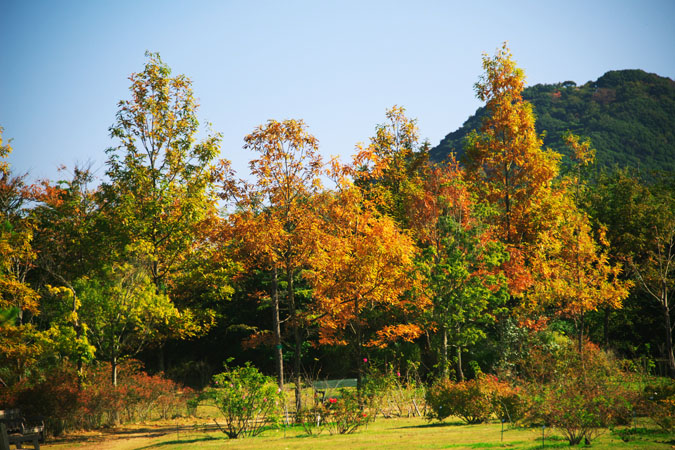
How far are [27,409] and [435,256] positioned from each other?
12.8 meters

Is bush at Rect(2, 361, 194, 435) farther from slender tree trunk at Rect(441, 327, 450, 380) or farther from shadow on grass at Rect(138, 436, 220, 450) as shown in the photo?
slender tree trunk at Rect(441, 327, 450, 380)

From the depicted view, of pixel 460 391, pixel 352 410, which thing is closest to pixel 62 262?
pixel 352 410

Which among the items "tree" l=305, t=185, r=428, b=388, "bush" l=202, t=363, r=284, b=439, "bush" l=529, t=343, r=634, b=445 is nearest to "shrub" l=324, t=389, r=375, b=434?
"bush" l=202, t=363, r=284, b=439

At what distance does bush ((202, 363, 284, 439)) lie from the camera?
38.1ft

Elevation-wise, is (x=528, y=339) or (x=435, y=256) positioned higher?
(x=435, y=256)

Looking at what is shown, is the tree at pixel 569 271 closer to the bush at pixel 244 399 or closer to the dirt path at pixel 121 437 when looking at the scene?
the bush at pixel 244 399

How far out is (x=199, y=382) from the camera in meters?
26.8

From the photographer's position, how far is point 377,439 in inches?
398

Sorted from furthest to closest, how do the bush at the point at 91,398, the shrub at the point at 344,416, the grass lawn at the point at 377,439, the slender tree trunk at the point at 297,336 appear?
the slender tree trunk at the point at 297,336 → the bush at the point at 91,398 → the shrub at the point at 344,416 → the grass lawn at the point at 377,439

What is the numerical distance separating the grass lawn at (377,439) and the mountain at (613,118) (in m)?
60.3

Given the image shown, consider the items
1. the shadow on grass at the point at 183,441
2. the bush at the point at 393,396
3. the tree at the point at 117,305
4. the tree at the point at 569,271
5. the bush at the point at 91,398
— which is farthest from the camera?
the tree at the point at 569,271

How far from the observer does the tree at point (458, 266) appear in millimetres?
16859

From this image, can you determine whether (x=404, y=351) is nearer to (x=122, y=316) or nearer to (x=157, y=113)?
(x=122, y=316)

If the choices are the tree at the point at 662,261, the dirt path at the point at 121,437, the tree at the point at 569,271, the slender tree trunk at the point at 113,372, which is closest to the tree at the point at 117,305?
the slender tree trunk at the point at 113,372
